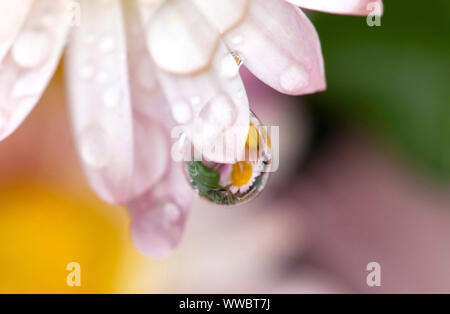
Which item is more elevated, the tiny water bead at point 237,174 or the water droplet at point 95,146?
the water droplet at point 95,146

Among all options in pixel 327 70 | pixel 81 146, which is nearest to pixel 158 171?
pixel 81 146

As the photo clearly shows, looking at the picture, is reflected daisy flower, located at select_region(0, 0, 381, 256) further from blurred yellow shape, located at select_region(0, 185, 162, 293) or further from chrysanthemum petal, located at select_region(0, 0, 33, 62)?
blurred yellow shape, located at select_region(0, 185, 162, 293)

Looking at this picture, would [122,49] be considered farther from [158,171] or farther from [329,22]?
Result: [329,22]

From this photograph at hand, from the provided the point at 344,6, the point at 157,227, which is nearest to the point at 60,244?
the point at 157,227

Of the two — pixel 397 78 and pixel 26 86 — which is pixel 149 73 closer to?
pixel 26 86

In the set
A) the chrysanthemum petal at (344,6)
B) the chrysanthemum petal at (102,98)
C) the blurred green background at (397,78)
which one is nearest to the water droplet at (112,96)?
the chrysanthemum petal at (102,98)

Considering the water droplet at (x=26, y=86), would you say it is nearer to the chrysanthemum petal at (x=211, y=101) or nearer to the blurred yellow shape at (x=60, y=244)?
the chrysanthemum petal at (x=211, y=101)

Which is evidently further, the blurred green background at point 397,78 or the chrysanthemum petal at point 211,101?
the blurred green background at point 397,78

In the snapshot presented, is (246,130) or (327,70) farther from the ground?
(327,70)

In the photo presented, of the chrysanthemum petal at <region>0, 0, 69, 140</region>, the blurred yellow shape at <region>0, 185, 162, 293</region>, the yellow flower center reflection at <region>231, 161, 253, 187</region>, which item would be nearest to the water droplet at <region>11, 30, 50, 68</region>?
the chrysanthemum petal at <region>0, 0, 69, 140</region>
